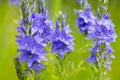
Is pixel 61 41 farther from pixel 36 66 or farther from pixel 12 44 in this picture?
pixel 12 44

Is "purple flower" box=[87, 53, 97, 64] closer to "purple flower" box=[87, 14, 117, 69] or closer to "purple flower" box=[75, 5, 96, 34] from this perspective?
"purple flower" box=[87, 14, 117, 69]

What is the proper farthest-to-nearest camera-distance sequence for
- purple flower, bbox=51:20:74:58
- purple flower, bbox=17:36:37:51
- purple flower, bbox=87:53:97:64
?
purple flower, bbox=87:53:97:64 → purple flower, bbox=51:20:74:58 → purple flower, bbox=17:36:37:51

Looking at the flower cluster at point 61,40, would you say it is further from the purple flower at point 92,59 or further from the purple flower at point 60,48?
the purple flower at point 92,59

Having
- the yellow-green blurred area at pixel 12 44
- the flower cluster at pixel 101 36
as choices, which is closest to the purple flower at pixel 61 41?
the flower cluster at pixel 101 36

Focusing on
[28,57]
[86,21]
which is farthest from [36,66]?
[86,21]

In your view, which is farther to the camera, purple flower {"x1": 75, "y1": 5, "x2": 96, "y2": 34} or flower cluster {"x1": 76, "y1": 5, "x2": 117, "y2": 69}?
purple flower {"x1": 75, "y1": 5, "x2": 96, "y2": 34}

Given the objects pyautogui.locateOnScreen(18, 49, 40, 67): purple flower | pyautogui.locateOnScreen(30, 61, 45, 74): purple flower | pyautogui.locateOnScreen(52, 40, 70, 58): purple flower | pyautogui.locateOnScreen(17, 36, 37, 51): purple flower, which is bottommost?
pyautogui.locateOnScreen(30, 61, 45, 74): purple flower

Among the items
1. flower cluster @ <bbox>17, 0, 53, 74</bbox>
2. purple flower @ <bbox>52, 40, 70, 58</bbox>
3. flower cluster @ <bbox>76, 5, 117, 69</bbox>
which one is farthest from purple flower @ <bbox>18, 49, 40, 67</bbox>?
flower cluster @ <bbox>76, 5, 117, 69</bbox>

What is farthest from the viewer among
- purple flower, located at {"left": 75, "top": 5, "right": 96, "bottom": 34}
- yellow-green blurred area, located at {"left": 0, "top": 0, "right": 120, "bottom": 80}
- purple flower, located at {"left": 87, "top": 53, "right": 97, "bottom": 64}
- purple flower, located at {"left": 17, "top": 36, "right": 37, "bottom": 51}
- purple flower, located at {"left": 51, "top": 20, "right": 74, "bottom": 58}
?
yellow-green blurred area, located at {"left": 0, "top": 0, "right": 120, "bottom": 80}

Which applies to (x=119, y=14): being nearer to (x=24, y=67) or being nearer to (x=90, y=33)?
(x=90, y=33)
